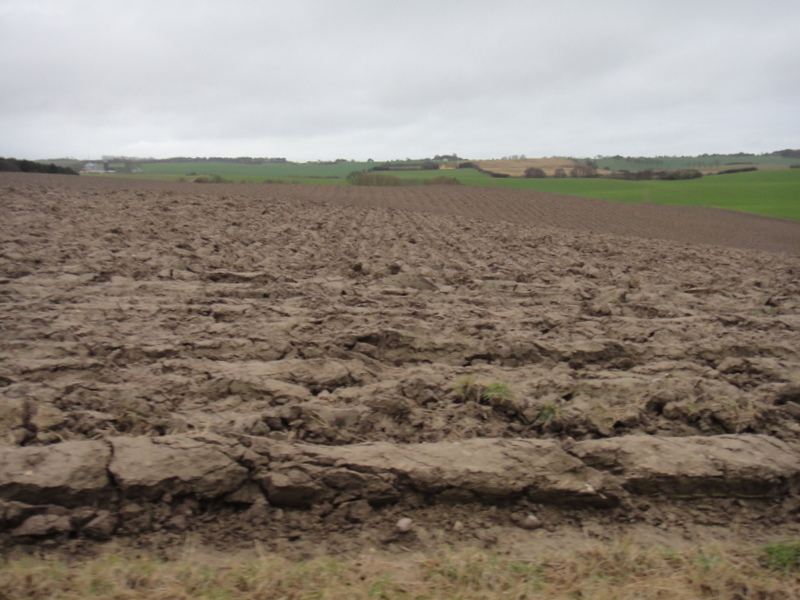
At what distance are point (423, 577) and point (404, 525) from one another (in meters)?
0.43

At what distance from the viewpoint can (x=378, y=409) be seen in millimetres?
4410

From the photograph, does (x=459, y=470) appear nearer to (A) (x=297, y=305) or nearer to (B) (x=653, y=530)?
(B) (x=653, y=530)

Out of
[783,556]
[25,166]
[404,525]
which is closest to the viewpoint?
[783,556]

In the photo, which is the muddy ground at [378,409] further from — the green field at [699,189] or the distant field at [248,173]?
the distant field at [248,173]

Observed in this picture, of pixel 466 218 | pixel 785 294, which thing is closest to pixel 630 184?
pixel 466 218

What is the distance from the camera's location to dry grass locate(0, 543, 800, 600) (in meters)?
2.86

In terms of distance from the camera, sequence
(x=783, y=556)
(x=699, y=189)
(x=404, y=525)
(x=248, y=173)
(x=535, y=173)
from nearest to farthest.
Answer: (x=783, y=556)
(x=404, y=525)
(x=699, y=189)
(x=535, y=173)
(x=248, y=173)

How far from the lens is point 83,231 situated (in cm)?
1116

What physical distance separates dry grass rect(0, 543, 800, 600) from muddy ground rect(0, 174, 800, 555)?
201mm

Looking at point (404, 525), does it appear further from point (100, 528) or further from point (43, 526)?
point (43, 526)

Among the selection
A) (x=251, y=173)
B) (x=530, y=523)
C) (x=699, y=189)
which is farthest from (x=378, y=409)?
(x=251, y=173)

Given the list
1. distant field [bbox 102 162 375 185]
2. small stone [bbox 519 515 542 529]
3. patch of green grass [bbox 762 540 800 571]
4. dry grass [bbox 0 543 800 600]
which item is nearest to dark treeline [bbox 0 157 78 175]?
distant field [bbox 102 162 375 185]

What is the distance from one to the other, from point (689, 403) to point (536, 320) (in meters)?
2.17

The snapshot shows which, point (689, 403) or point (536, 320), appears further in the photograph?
point (536, 320)
